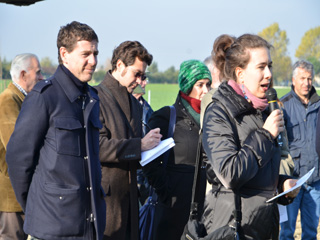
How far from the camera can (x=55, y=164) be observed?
118 inches

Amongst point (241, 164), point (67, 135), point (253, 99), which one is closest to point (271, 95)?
point (253, 99)

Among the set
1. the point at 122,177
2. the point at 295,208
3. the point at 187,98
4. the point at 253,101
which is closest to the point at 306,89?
the point at 295,208

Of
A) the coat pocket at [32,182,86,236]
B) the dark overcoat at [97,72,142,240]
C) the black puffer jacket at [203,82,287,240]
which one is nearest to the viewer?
the black puffer jacket at [203,82,287,240]

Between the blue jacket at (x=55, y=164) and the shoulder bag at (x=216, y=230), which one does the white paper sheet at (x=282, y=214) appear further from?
the blue jacket at (x=55, y=164)

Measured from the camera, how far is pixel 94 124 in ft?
10.8

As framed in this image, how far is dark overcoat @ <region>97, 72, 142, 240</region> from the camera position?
3948 millimetres

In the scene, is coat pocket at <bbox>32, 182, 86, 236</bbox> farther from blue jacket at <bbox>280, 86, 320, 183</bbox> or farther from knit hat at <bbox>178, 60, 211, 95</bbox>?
blue jacket at <bbox>280, 86, 320, 183</bbox>

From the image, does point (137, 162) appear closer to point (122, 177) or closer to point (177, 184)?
point (122, 177)

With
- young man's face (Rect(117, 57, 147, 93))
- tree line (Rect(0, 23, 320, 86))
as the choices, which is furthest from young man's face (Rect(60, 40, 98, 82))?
tree line (Rect(0, 23, 320, 86))

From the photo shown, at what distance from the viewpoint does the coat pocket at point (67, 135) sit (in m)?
3.03

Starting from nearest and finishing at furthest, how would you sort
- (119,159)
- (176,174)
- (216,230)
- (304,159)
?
1. (216,230)
2. (119,159)
3. (176,174)
4. (304,159)

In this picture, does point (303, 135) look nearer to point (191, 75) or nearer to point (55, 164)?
point (191, 75)

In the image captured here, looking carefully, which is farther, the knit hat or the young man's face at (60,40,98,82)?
the knit hat

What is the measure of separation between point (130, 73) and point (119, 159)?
831mm
